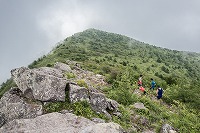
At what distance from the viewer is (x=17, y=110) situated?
15852 millimetres

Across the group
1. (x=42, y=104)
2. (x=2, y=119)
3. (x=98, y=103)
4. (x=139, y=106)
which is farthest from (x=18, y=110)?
(x=139, y=106)

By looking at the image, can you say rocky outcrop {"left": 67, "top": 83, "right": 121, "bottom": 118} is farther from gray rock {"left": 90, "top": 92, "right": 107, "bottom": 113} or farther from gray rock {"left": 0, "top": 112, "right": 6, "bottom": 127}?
gray rock {"left": 0, "top": 112, "right": 6, "bottom": 127}

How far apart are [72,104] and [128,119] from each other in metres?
3.37

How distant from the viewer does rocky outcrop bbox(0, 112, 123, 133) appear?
13.9m

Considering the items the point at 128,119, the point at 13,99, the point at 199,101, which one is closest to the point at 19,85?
the point at 13,99

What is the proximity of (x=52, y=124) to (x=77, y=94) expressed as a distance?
3016mm

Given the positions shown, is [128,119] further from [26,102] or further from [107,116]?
[26,102]

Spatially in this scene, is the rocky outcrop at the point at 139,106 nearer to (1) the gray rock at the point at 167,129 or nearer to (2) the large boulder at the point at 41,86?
(1) the gray rock at the point at 167,129

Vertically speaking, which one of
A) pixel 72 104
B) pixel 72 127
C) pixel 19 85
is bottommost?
pixel 72 127

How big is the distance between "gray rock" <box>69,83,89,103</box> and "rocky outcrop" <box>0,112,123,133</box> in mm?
1532

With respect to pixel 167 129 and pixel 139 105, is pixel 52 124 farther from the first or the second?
pixel 139 105

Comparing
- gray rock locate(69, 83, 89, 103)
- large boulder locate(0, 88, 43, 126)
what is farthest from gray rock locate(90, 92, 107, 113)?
large boulder locate(0, 88, 43, 126)

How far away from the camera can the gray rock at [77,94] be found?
1697cm

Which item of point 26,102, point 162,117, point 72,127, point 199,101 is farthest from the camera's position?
point 199,101
